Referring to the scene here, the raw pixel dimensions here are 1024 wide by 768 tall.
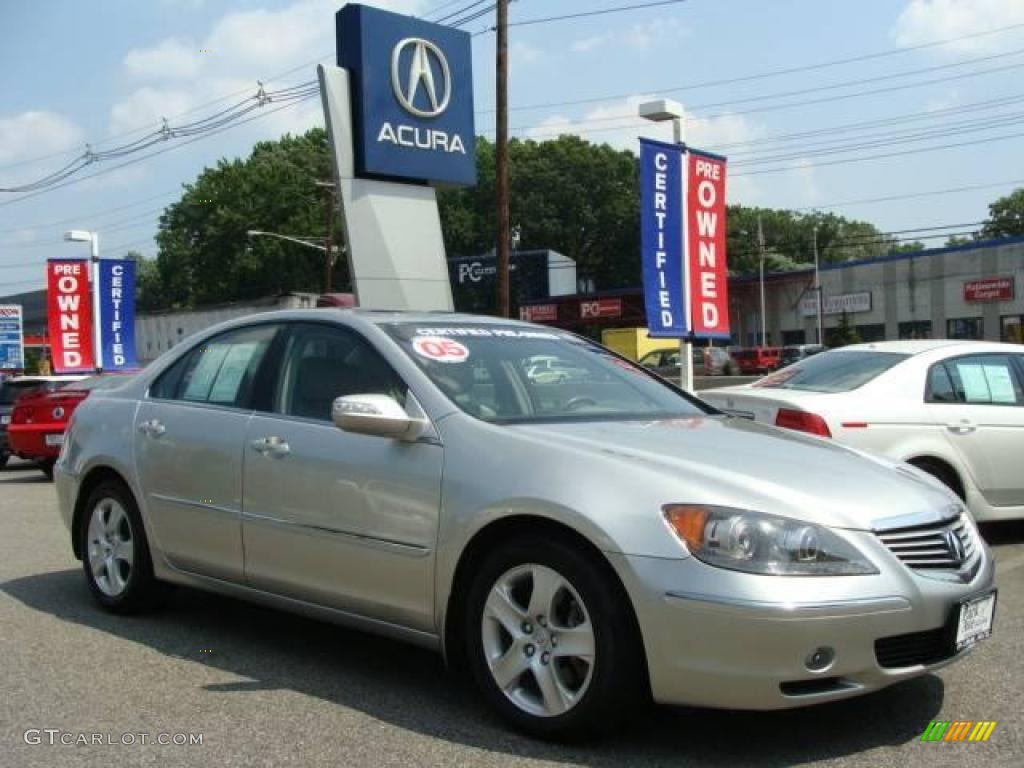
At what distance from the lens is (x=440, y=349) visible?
4598mm

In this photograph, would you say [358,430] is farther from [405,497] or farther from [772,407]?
[772,407]

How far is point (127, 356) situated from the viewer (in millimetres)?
24656

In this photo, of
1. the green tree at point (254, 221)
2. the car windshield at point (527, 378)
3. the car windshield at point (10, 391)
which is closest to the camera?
the car windshield at point (527, 378)

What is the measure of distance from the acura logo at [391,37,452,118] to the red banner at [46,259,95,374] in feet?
41.5

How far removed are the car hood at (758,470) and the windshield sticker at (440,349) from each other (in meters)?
0.63

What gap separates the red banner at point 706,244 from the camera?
13203 millimetres

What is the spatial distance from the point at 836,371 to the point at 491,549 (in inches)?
186

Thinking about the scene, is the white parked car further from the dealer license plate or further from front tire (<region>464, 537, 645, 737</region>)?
front tire (<region>464, 537, 645, 737</region>)

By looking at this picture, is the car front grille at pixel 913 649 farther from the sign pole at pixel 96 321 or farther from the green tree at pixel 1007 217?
the green tree at pixel 1007 217

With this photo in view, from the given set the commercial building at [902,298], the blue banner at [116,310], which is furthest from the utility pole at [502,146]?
the commercial building at [902,298]

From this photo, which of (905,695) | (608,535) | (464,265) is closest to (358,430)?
(608,535)

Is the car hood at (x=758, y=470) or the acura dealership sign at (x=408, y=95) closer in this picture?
the car hood at (x=758, y=470)

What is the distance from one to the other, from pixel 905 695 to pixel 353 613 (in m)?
2.21

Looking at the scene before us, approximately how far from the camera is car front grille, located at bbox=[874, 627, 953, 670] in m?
3.44
